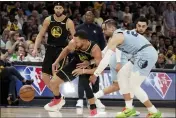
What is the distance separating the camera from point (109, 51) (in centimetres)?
988

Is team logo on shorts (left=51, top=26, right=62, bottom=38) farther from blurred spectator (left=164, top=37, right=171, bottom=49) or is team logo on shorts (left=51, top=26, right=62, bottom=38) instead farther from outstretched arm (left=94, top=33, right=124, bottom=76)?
blurred spectator (left=164, top=37, right=171, bottom=49)

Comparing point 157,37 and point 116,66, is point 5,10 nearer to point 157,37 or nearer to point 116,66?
point 157,37

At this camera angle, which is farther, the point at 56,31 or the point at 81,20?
the point at 81,20

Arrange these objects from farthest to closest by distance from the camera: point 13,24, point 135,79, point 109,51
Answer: point 13,24 → point 135,79 → point 109,51

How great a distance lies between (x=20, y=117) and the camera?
9953 mm

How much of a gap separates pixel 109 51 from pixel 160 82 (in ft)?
20.2

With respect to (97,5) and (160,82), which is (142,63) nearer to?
(160,82)

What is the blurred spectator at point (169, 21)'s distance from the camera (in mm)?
20031

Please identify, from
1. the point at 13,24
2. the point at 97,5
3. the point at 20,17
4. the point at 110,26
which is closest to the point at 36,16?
the point at 20,17

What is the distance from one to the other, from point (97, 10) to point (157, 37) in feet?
7.21

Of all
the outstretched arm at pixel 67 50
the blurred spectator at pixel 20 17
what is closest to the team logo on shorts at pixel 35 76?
the blurred spectator at pixel 20 17

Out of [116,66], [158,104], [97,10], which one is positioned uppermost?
[97,10]

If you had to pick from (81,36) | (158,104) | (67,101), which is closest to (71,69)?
(81,36)

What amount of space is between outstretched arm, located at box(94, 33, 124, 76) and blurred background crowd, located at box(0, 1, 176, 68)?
396 cm
